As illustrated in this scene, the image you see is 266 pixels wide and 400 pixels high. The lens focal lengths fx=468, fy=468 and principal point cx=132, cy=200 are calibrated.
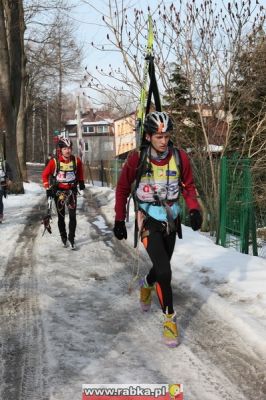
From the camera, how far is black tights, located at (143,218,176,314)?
4.25m

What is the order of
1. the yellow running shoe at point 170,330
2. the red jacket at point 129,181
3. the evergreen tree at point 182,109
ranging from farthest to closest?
the evergreen tree at point 182,109 → the red jacket at point 129,181 → the yellow running shoe at point 170,330

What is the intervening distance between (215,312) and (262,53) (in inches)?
292

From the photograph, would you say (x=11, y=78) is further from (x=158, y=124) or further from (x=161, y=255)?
(x=161, y=255)

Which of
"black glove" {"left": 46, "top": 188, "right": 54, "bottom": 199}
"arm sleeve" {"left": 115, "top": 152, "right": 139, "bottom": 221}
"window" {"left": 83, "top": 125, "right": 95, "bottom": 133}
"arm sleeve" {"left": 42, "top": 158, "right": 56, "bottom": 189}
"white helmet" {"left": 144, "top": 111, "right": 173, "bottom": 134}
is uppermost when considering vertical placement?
"white helmet" {"left": 144, "top": 111, "right": 173, "bottom": 134}

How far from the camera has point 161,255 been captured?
4.33 meters

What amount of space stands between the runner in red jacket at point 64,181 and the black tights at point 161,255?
4.31 meters

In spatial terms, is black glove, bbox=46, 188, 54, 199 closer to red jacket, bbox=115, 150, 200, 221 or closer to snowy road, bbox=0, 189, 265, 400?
snowy road, bbox=0, 189, 265, 400

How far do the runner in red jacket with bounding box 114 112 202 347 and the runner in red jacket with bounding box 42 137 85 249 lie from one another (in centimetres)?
411

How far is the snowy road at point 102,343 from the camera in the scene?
3.45 meters

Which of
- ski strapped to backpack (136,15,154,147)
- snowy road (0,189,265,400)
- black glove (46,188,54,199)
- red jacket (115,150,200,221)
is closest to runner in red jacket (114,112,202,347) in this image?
red jacket (115,150,200,221)

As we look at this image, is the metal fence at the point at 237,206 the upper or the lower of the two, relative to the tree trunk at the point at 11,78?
lower

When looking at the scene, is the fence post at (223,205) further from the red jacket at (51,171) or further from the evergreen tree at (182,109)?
the evergreen tree at (182,109)

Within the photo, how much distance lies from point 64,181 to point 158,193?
452 centimetres

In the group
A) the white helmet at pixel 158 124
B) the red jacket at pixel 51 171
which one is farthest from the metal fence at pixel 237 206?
the white helmet at pixel 158 124
